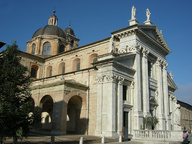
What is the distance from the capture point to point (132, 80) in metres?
20.2

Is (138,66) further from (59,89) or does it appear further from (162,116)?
(59,89)

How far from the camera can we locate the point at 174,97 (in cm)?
3056

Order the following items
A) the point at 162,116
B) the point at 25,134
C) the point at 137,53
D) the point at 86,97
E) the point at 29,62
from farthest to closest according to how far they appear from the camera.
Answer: the point at 29,62 < the point at 162,116 < the point at 137,53 < the point at 86,97 < the point at 25,134

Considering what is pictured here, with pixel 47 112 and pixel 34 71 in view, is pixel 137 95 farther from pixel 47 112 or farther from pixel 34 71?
pixel 34 71

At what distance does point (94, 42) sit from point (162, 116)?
11.9 m

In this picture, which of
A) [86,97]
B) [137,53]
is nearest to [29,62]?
[86,97]

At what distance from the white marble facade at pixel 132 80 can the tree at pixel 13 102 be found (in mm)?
8053

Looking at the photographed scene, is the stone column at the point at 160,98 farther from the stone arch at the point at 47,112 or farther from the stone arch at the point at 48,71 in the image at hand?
the stone arch at the point at 48,71

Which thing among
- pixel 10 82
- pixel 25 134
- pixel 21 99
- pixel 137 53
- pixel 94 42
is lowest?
pixel 25 134

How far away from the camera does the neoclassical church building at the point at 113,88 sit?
17109 millimetres

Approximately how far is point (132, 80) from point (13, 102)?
1286 cm

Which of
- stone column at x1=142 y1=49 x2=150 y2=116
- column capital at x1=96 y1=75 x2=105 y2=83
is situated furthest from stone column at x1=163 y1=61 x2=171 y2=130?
column capital at x1=96 y1=75 x2=105 y2=83

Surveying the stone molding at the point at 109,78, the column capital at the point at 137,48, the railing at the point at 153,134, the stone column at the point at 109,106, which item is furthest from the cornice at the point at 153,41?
the railing at the point at 153,134

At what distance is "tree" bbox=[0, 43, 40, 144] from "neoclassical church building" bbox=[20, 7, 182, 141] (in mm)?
6382
